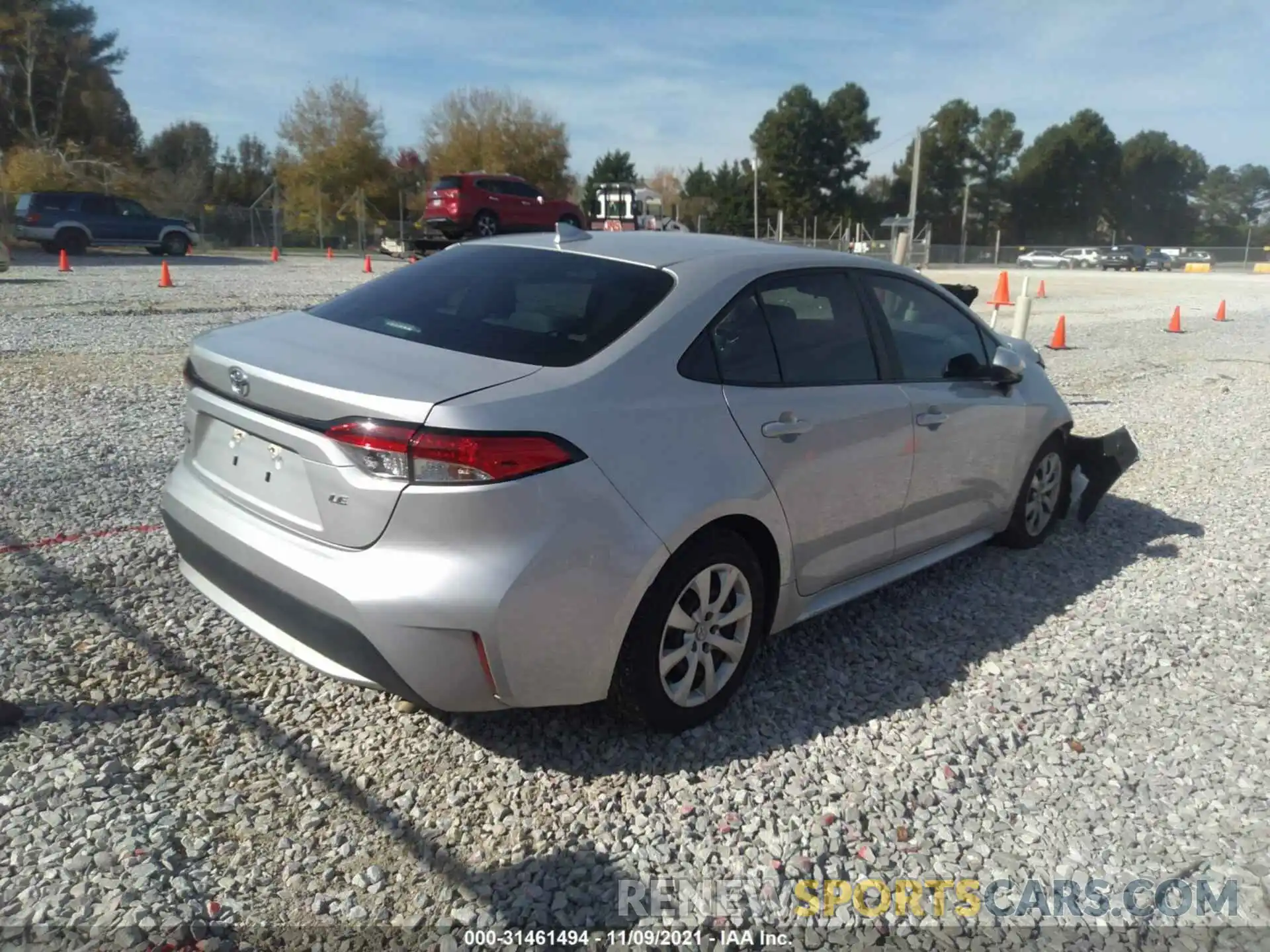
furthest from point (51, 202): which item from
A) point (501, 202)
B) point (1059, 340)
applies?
point (1059, 340)

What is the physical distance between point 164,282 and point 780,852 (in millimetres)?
18791

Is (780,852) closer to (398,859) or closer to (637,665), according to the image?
(637,665)

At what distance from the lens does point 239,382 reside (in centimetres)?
307

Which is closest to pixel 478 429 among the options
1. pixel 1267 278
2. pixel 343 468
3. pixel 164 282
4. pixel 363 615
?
pixel 343 468

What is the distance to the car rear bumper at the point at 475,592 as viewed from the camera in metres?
2.67

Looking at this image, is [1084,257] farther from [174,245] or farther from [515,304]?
[515,304]

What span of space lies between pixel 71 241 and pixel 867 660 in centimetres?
3092

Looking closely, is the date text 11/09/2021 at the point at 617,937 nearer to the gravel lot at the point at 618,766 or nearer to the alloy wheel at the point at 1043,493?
the gravel lot at the point at 618,766

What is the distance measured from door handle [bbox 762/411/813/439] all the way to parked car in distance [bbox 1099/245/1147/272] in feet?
219

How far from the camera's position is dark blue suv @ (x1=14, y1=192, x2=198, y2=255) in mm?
28172

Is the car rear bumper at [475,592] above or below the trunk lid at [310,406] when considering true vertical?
below

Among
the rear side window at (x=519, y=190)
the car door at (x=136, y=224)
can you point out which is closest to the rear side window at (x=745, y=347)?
the rear side window at (x=519, y=190)

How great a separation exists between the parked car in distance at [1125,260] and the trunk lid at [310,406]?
67.6 m

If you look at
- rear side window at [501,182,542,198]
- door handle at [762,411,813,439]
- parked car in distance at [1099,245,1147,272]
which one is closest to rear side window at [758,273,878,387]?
door handle at [762,411,813,439]
